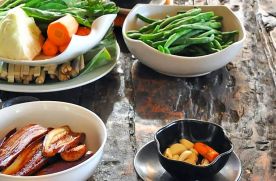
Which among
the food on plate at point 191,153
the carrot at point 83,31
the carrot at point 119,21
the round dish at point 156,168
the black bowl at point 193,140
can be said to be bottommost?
the round dish at point 156,168

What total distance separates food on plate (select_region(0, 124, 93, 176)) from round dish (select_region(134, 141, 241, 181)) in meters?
0.11

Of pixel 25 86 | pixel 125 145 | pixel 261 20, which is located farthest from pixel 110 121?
pixel 261 20

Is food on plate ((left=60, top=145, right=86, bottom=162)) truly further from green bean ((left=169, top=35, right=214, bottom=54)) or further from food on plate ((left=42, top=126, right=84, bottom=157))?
green bean ((left=169, top=35, right=214, bottom=54))

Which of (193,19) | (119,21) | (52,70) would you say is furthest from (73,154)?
(119,21)

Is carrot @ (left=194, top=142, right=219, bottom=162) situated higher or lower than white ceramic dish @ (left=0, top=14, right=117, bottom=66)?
lower

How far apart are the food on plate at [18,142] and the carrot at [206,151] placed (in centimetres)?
31

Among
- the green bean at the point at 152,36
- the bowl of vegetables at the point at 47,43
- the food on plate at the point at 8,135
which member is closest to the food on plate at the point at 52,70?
the bowl of vegetables at the point at 47,43

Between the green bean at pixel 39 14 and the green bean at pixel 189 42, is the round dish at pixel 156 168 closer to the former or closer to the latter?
the green bean at pixel 189 42

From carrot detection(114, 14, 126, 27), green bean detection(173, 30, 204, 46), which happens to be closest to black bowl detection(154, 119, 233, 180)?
green bean detection(173, 30, 204, 46)

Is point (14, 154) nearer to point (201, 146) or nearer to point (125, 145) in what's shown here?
point (125, 145)

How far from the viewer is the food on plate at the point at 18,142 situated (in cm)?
100

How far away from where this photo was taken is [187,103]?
4.26ft

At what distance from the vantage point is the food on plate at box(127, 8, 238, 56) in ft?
4.54

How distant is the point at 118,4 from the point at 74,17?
285 mm
